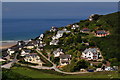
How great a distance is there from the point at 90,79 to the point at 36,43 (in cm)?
1307

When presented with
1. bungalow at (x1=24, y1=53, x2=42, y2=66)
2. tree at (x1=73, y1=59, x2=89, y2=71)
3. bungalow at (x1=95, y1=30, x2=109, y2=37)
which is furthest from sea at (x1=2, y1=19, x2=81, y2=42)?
tree at (x1=73, y1=59, x2=89, y2=71)

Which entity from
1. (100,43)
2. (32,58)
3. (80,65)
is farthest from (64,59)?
(100,43)

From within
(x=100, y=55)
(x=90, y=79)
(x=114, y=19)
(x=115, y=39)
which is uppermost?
(x=114, y=19)

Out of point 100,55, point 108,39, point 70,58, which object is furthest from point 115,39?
point 70,58

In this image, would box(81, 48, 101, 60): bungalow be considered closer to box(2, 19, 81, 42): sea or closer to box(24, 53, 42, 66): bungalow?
box(24, 53, 42, 66): bungalow

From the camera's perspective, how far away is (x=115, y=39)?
21.0 metres

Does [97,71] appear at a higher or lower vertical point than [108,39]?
lower

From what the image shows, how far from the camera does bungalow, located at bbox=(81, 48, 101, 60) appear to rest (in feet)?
63.9

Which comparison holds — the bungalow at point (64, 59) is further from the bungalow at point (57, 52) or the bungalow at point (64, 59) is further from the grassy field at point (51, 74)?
the grassy field at point (51, 74)

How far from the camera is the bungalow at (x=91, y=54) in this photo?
1949 cm

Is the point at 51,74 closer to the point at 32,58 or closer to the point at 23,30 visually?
the point at 32,58

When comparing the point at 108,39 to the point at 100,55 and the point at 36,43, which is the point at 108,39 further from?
the point at 36,43

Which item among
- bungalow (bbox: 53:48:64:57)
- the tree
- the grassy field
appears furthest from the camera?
bungalow (bbox: 53:48:64:57)

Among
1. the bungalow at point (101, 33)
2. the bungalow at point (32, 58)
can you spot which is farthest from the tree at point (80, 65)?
the bungalow at point (101, 33)
